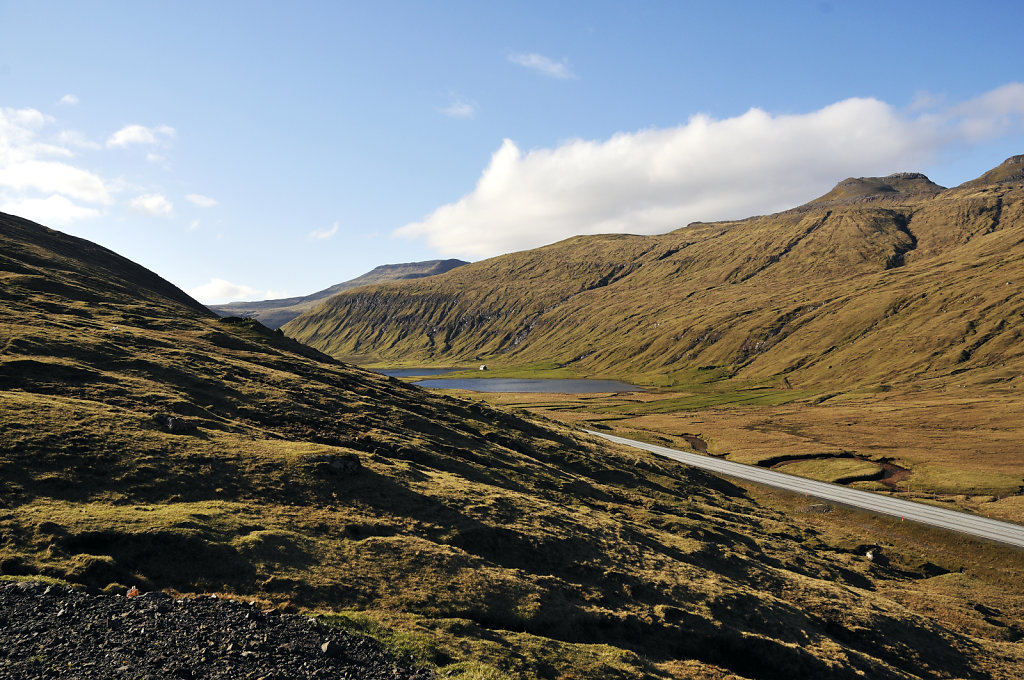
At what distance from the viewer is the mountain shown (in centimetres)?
2945

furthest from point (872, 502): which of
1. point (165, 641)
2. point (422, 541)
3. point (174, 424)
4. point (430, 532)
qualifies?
point (165, 641)

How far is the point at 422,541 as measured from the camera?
38.2 meters

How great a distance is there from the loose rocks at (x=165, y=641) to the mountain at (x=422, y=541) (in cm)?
53

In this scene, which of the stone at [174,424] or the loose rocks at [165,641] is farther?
the stone at [174,424]

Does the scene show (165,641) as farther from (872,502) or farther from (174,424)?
(872,502)

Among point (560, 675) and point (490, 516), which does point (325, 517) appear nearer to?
point (490, 516)

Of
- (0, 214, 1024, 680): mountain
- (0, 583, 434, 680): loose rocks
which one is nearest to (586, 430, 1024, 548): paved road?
(0, 214, 1024, 680): mountain

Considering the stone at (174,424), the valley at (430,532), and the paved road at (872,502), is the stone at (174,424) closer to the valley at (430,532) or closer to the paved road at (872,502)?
the valley at (430,532)

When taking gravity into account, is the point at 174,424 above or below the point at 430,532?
above

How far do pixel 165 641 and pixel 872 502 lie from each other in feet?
337

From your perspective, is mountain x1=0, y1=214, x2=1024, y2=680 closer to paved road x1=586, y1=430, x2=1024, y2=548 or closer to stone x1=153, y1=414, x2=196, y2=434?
stone x1=153, y1=414, x2=196, y2=434

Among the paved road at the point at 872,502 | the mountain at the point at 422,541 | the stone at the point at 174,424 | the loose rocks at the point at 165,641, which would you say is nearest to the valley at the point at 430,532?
the mountain at the point at 422,541

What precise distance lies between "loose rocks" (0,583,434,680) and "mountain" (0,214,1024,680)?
0.53m

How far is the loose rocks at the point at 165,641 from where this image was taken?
2084 centimetres
